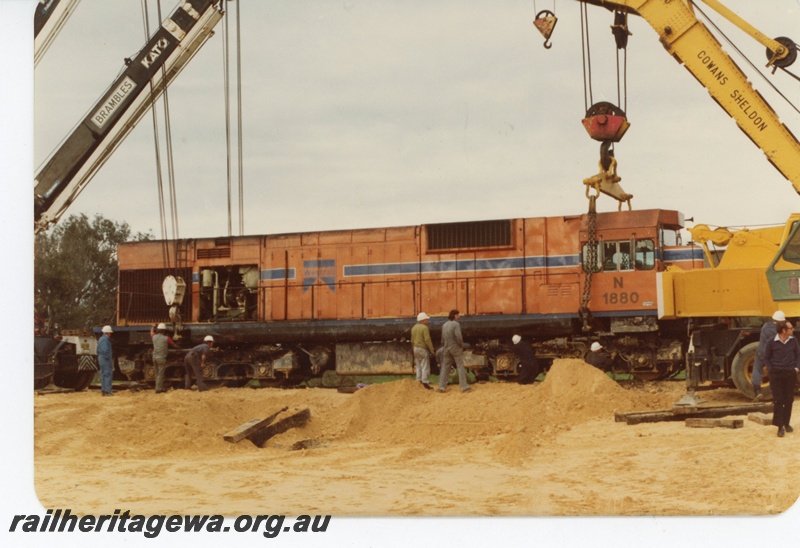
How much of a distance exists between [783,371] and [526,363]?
15.9 feet

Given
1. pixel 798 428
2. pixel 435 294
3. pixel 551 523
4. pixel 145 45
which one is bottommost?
pixel 551 523

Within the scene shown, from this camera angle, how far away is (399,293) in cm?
1597

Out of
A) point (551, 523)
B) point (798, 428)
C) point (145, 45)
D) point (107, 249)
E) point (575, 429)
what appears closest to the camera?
point (551, 523)

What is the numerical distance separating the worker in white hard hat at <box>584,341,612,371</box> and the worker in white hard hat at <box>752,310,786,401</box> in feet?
9.44

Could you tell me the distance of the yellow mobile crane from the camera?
33.8 ft

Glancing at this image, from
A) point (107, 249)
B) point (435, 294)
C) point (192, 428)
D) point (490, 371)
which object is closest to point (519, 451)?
point (192, 428)

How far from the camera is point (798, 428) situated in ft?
31.4

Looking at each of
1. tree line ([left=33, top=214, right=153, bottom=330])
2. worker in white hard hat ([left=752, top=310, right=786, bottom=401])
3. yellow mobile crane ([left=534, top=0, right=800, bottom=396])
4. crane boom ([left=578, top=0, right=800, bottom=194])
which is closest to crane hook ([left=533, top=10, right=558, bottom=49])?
yellow mobile crane ([left=534, top=0, right=800, bottom=396])

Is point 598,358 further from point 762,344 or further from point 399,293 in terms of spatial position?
point 399,293

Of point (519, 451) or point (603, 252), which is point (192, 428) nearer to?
point (519, 451)

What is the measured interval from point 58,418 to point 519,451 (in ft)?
18.8

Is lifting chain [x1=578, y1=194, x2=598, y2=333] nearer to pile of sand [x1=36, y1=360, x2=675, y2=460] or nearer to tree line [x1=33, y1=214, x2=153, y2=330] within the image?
pile of sand [x1=36, y1=360, x2=675, y2=460]

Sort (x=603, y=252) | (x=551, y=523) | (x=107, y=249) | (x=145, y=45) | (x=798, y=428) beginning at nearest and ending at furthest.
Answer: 1. (x=551, y=523)
2. (x=798, y=428)
3. (x=145, y=45)
4. (x=107, y=249)
5. (x=603, y=252)

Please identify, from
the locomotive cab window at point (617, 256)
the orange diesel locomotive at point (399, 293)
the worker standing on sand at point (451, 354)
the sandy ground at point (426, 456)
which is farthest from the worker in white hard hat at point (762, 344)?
the worker standing on sand at point (451, 354)
